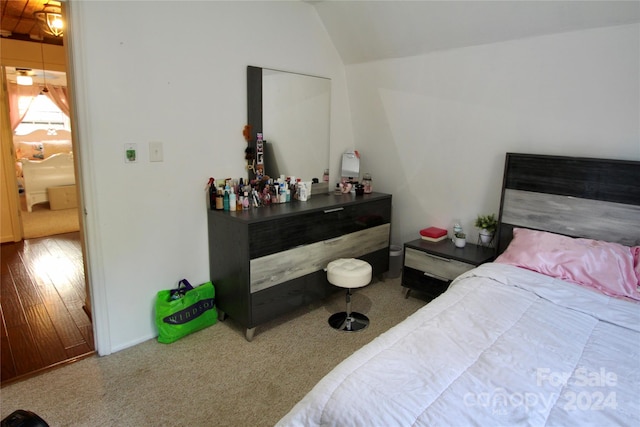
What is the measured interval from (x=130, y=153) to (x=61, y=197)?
187 inches

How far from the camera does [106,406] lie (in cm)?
196

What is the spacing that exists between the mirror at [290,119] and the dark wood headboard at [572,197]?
5.15 ft

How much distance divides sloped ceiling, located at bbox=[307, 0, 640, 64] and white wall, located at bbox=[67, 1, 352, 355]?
0.59 meters

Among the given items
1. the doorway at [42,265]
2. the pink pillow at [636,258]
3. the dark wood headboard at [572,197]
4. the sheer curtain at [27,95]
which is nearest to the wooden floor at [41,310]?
the doorway at [42,265]

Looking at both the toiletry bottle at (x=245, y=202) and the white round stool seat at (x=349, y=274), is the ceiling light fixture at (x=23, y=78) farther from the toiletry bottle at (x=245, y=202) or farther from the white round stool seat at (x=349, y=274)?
the white round stool seat at (x=349, y=274)

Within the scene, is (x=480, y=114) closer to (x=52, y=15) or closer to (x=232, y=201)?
(x=232, y=201)

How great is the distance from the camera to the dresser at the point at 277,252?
2.48 m

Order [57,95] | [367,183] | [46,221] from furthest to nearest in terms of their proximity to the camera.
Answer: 1. [57,95]
2. [46,221]
3. [367,183]

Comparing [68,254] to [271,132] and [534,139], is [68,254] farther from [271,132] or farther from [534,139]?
[534,139]

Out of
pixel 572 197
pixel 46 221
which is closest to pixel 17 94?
pixel 46 221

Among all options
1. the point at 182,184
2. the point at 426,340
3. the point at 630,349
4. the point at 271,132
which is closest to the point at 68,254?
the point at 182,184

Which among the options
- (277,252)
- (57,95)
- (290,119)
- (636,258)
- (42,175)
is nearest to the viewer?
(636,258)

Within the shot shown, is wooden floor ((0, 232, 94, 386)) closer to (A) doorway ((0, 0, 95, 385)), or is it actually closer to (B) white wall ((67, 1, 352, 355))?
(A) doorway ((0, 0, 95, 385))

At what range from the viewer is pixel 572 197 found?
8.07ft
